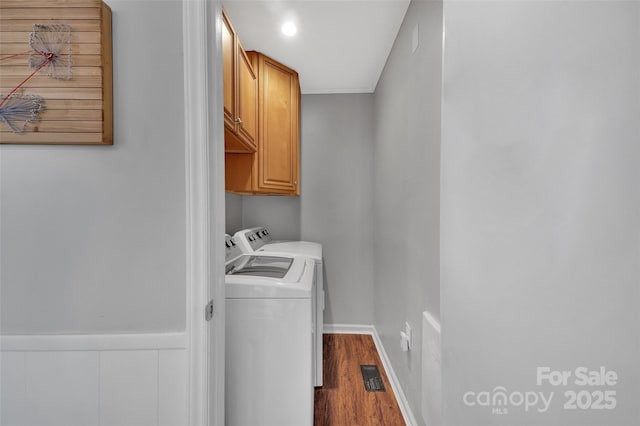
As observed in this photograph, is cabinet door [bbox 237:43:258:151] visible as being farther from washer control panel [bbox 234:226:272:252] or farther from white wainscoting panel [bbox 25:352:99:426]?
white wainscoting panel [bbox 25:352:99:426]

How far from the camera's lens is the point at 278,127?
6.73 feet

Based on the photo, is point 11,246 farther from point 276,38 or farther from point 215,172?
point 276,38

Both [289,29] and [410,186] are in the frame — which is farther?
[289,29]

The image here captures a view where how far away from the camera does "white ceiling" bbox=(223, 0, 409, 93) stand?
4.67ft

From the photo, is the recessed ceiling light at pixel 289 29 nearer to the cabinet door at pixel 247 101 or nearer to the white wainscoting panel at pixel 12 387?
the cabinet door at pixel 247 101

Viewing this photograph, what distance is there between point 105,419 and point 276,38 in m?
1.97

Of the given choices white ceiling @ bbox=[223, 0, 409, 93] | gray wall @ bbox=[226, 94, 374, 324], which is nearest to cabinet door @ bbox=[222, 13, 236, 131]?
white ceiling @ bbox=[223, 0, 409, 93]

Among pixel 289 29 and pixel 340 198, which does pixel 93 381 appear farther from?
pixel 340 198

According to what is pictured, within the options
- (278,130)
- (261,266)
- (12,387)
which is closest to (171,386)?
(12,387)

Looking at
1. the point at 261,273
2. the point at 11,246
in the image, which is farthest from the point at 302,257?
the point at 11,246

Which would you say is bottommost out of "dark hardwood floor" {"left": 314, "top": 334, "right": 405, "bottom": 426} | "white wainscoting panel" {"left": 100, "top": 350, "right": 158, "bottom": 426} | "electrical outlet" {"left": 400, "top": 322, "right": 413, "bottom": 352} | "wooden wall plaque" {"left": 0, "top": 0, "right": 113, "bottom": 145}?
"dark hardwood floor" {"left": 314, "top": 334, "right": 405, "bottom": 426}

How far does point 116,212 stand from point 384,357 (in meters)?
1.99

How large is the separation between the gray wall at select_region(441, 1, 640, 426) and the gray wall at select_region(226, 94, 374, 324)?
1.96 metres

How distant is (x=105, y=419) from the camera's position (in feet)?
2.21
